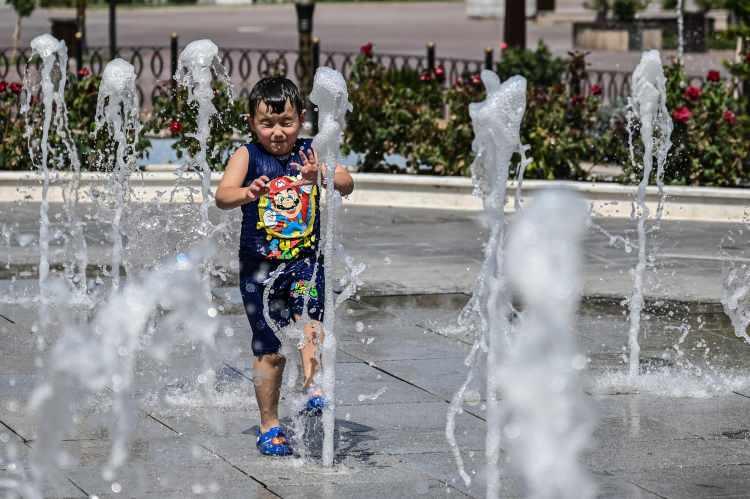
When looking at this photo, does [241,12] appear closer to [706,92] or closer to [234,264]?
[706,92]

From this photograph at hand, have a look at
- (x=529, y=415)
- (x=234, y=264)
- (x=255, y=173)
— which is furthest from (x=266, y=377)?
(x=234, y=264)

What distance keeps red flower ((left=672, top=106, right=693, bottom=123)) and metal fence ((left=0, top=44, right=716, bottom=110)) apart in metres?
2.11

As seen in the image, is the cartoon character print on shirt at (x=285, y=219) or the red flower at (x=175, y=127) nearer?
the cartoon character print on shirt at (x=285, y=219)

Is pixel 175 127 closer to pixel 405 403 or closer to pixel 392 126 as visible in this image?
pixel 392 126

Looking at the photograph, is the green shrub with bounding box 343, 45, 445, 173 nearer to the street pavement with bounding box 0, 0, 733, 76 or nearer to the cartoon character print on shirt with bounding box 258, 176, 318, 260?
the cartoon character print on shirt with bounding box 258, 176, 318, 260

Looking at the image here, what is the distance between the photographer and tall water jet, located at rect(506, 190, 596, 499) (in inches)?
163

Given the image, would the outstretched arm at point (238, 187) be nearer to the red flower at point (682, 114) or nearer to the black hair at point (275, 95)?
the black hair at point (275, 95)

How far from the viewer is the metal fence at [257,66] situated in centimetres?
1709

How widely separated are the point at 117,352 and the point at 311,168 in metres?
1.91

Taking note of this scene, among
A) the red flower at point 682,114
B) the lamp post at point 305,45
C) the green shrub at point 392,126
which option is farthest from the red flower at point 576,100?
the lamp post at point 305,45

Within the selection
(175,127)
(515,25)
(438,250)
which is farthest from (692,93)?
(515,25)

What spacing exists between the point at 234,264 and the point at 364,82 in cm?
459

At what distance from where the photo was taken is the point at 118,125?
484 inches

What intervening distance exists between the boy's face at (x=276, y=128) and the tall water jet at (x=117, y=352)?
0.54 meters
